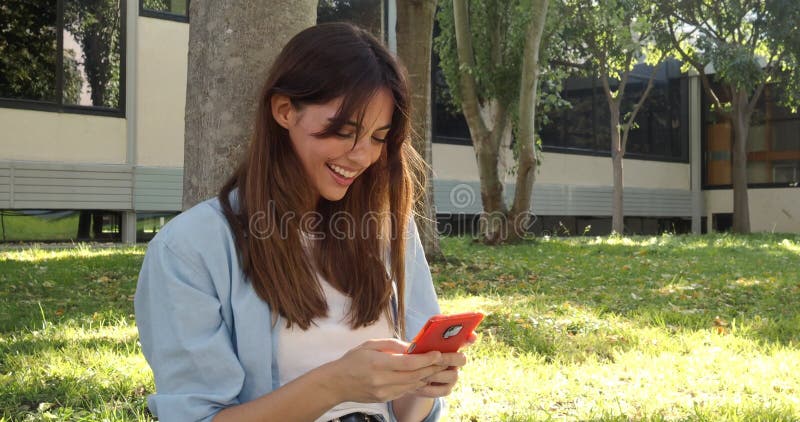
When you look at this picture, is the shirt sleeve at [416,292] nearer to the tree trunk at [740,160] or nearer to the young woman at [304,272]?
the young woman at [304,272]

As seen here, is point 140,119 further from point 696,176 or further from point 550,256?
point 696,176

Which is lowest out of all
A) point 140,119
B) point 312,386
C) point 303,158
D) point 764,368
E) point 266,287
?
point 764,368

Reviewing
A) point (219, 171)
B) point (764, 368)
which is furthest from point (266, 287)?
point (764, 368)

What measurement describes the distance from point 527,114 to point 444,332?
10.2 meters

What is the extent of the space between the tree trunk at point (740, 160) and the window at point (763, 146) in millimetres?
3490

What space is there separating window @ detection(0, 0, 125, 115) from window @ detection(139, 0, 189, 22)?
0.43 m

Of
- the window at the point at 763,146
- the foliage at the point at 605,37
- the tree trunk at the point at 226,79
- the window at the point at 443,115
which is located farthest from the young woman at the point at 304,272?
the window at the point at 763,146

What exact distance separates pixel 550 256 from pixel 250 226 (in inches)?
376

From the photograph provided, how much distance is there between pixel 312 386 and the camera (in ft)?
5.74

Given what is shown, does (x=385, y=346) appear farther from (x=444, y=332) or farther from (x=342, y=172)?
(x=342, y=172)

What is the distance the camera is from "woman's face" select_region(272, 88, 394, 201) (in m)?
2.01

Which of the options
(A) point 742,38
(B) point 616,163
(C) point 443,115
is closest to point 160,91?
(C) point 443,115

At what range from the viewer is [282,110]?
2029 millimetres

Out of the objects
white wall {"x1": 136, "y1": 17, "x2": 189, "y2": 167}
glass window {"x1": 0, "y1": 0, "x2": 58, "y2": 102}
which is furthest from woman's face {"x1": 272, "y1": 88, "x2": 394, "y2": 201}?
white wall {"x1": 136, "y1": 17, "x2": 189, "y2": 167}
